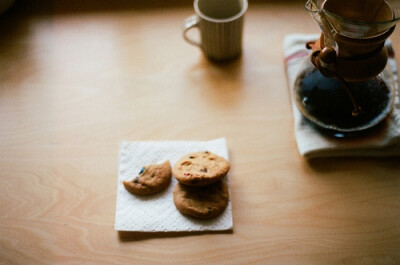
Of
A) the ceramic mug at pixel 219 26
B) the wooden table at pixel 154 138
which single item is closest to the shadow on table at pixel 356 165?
the wooden table at pixel 154 138

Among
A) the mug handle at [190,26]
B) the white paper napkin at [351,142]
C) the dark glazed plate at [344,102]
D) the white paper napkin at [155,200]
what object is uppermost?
the mug handle at [190,26]

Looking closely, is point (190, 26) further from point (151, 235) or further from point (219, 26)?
point (151, 235)

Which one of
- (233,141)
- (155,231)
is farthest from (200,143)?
(155,231)

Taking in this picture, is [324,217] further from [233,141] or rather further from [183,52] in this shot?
[183,52]

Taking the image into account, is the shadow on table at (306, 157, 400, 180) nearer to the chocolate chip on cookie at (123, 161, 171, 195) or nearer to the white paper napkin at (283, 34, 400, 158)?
the white paper napkin at (283, 34, 400, 158)

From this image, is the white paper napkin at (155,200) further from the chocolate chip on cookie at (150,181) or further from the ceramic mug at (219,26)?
the ceramic mug at (219,26)

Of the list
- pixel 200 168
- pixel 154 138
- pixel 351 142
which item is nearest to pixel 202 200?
pixel 200 168
